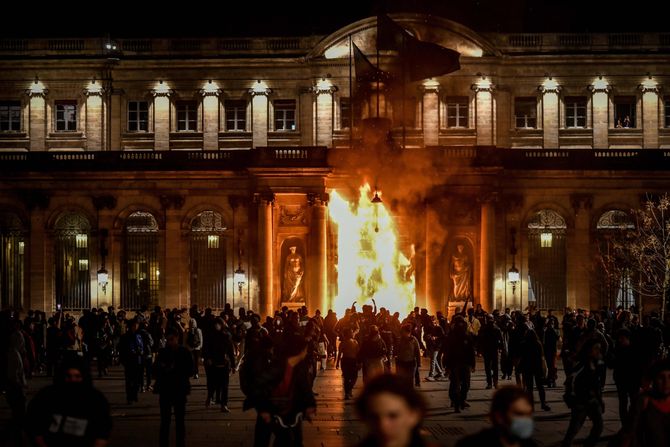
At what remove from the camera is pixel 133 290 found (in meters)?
47.3

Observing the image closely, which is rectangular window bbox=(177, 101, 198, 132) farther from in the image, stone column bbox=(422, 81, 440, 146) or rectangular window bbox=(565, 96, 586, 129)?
rectangular window bbox=(565, 96, 586, 129)

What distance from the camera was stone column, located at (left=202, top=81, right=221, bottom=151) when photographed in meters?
50.4

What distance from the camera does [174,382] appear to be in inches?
618

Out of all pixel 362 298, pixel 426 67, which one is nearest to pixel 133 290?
pixel 362 298

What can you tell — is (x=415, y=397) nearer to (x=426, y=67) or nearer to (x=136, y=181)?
(x=426, y=67)

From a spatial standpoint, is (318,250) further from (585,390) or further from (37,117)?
(585,390)

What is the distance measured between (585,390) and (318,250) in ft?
98.2

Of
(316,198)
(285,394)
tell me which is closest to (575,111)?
(316,198)

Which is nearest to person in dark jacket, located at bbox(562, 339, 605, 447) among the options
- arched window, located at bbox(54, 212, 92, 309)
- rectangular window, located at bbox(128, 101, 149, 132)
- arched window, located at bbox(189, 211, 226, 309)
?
arched window, located at bbox(189, 211, 226, 309)

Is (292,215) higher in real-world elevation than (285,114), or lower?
lower

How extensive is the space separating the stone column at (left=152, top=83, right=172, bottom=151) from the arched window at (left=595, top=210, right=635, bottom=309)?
20456 millimetres

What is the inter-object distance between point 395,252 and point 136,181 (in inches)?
473

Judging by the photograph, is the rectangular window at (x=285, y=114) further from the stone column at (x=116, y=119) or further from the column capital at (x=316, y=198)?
the stone column at (x=116, y=119)

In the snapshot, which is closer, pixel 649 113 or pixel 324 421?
pixel 324 421
